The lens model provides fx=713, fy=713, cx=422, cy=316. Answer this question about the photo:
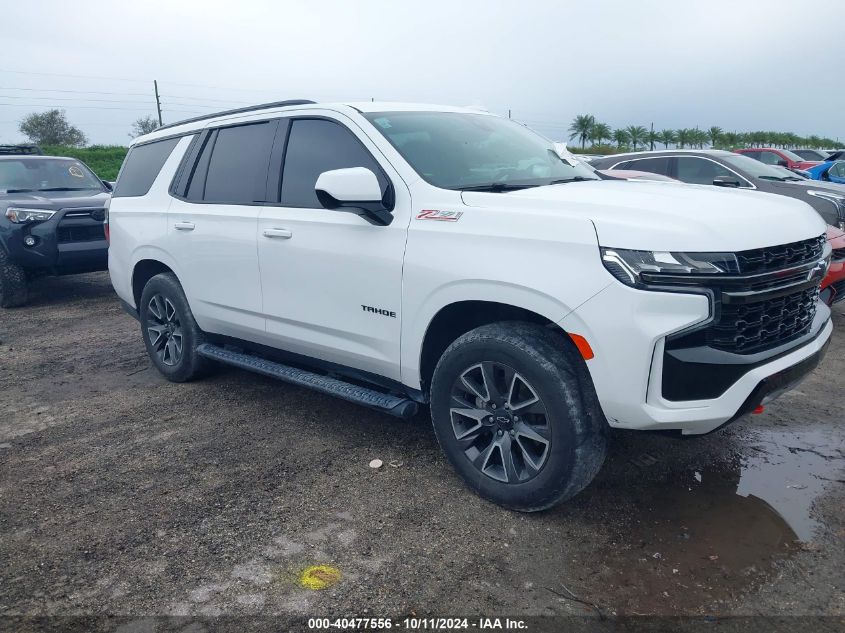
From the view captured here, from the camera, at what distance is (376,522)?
3318mm

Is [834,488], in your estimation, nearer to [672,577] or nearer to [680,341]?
[672,577]

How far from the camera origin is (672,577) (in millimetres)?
2836

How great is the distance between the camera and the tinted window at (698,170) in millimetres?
9305

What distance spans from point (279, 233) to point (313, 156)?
495 millimetres

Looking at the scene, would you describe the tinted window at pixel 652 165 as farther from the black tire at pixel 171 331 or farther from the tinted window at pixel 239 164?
the black tire at pixel 171 331

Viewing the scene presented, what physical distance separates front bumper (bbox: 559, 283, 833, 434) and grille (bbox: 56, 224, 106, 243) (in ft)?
25.2

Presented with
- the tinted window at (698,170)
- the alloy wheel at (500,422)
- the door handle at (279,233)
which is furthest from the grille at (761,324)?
the tinted window at (698,170)

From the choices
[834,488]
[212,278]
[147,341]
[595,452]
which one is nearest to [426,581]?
[595,452]

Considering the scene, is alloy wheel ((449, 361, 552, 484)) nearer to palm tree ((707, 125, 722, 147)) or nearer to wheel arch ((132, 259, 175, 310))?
wheel arch ((132, 259, 175, 310))

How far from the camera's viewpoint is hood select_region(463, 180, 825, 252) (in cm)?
279

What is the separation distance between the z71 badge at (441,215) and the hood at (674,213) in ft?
0.27

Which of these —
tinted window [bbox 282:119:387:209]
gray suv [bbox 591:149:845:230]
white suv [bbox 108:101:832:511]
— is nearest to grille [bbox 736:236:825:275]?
white suv [bbox 108:101:832:511]

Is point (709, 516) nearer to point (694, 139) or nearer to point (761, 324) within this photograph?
point (761, 324)

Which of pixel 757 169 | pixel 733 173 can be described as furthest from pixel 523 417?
pixel 757 169
